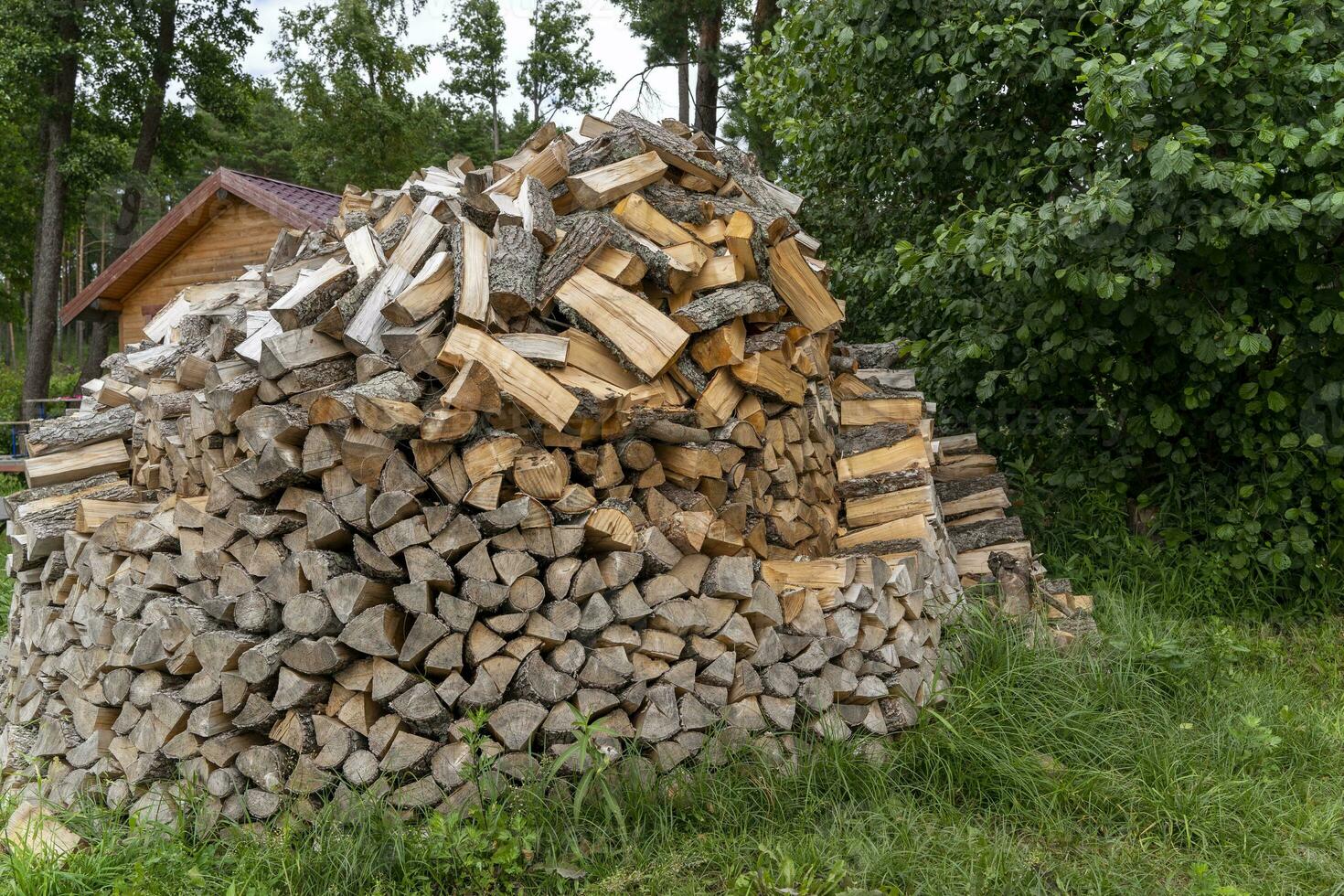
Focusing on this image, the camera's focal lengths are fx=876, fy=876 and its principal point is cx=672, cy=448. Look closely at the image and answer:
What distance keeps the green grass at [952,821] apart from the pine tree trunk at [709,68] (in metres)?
7.68

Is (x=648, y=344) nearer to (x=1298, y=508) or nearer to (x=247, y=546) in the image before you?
(x=247, y=546)

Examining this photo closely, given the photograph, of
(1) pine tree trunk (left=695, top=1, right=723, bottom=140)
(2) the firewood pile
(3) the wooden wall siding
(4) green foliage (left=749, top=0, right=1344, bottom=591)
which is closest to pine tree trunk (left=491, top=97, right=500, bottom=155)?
(3) the wooden wall siding

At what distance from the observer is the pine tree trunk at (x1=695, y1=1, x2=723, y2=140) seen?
9367 millimetres

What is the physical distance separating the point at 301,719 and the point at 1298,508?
4.11 meters

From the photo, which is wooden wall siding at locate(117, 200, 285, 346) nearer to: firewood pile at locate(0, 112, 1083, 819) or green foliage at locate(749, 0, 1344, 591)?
green foliage at locate(749, 0, 1344, 591)

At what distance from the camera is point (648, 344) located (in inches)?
111

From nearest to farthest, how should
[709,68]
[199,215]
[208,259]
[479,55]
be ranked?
[709,68] → [199,215] → [208,259] → [479,55]

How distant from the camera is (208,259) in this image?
11.3 metres

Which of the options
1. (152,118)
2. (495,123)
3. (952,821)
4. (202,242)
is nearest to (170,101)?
(152,118)

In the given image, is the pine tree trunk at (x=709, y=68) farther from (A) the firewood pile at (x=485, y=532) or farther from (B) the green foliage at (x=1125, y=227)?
(A) the firewood pile at (x=485, y=532)

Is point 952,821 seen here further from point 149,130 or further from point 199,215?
point 149,130

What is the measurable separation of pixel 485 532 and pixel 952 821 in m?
1.56

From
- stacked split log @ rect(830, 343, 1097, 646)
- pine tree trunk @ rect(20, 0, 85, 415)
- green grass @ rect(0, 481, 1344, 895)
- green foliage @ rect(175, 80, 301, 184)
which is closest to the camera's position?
green grass @ rect(0, 481, 1344, 895)

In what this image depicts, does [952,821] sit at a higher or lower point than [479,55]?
lower
